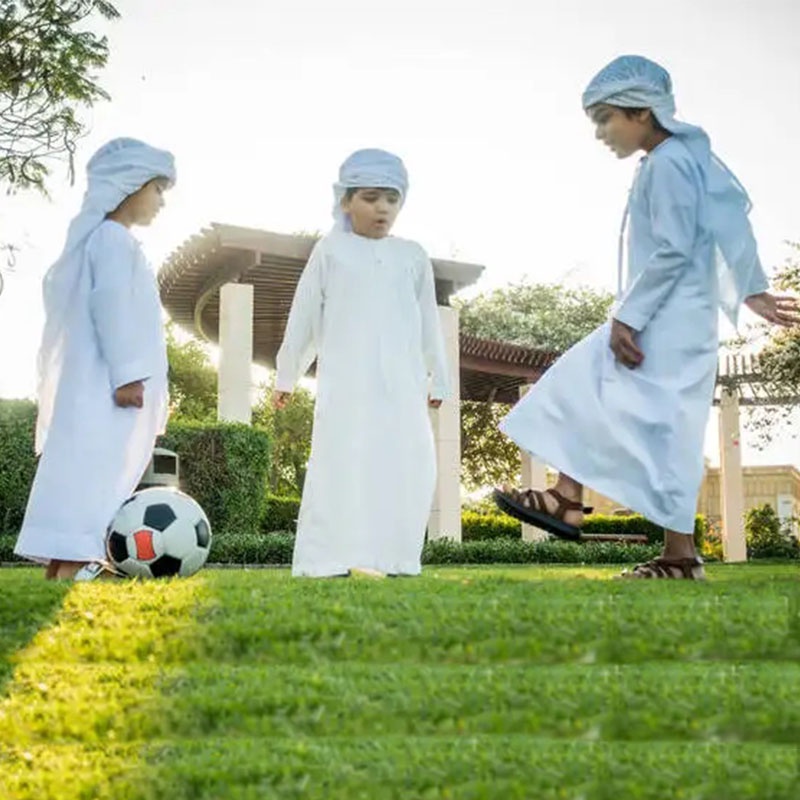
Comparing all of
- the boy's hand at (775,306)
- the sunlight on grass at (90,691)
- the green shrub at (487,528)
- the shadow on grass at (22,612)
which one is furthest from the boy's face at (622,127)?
the green shrub at (487,528)

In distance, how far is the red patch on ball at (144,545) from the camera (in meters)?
5.70

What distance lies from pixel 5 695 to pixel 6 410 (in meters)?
12.2

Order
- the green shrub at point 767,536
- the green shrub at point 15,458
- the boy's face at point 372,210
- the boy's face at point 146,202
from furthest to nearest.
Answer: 1. the green shrub at point 767,536
2. the green shrub at point 15,458
3. the boy's face at point 372,210
4. the boy's face at point 146,202

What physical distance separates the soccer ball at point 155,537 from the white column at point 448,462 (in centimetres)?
1288

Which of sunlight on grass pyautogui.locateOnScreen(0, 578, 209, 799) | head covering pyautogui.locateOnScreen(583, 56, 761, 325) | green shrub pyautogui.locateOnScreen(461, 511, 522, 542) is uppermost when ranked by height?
head covering pyautogui.locateOnScreen(583, 56, 761, 325)

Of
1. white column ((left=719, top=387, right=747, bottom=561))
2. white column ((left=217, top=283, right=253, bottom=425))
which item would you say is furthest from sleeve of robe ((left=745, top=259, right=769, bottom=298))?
white column ((left=719, top=387, right=747, bottom=561))

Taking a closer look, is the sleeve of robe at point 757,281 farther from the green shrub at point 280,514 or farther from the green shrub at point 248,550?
the green shrub at point 280,514

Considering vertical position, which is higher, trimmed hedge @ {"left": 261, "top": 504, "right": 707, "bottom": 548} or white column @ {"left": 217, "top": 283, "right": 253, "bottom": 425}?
white column @ {"left": 217, "top": 283, "right": 253, "bottom": 425}

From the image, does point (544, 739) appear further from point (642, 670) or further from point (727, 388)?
point (727, 388)

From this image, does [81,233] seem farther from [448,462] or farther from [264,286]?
[448,462]

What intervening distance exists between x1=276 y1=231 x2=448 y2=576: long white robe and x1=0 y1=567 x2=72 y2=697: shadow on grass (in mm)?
1867

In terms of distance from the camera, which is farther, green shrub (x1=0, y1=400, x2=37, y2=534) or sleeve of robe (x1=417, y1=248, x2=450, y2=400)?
green shrub (x1=0, y1=400, x2=37, y2=534)

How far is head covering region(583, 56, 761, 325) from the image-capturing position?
509 cm

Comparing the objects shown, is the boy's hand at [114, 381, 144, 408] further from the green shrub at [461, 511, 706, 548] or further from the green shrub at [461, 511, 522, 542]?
the green shrub at [461, 511, 522, 542]
